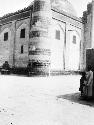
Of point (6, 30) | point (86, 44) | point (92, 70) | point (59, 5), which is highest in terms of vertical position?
point (59, 5)

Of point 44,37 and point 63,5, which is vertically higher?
point 63,5

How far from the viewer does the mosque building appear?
15.8 meters

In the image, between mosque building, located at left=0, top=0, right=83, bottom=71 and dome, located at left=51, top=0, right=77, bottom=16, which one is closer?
mosque building, located at left=0, top=0, right=83, bottom=71

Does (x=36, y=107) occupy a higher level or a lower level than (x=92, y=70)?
lower

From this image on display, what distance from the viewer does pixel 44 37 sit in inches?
619

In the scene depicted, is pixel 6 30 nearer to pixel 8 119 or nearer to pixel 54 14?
pixel 54 14

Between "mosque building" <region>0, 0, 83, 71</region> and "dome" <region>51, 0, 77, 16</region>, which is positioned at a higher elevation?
"dome" <region>51, 0, 77, 16</region>

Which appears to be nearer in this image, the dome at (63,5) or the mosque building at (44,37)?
the mosque building at (44,37)

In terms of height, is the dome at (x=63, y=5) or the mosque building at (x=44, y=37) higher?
the dome at (x=63, y=5)

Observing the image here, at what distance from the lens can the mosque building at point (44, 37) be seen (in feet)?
51.7

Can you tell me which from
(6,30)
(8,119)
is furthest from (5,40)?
(8,119)

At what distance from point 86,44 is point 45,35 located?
7598 millimetres

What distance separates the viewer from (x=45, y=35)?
51.8 ft

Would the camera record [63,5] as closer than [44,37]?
No
